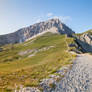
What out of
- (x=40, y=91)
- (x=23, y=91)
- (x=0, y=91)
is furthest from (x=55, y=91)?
(x=0, y=91)

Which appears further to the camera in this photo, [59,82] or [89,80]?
[89,80]

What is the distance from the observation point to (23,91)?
59.4ft

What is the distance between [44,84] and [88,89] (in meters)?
7.17

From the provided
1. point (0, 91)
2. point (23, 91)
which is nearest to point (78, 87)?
point (23, 91)

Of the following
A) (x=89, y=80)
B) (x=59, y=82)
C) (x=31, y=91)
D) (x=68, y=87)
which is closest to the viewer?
(x=31, y=91)

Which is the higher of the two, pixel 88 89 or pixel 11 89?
pixel 11 89

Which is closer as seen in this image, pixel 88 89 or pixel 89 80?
pixel 88 89

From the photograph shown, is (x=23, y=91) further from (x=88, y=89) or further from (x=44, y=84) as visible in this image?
(x=88, y=89)

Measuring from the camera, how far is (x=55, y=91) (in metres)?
17.9

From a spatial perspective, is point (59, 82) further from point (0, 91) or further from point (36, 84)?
point (0, 91)

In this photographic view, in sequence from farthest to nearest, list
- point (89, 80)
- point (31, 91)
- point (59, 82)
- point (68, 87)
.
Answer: point (89, 80)
point (59, 82)
point (68, 87)
point (31, 91)

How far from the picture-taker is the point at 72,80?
22.5m

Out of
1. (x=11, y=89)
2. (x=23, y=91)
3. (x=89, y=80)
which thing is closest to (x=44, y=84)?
(x=23, y=91)

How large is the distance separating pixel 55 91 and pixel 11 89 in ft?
24.0
